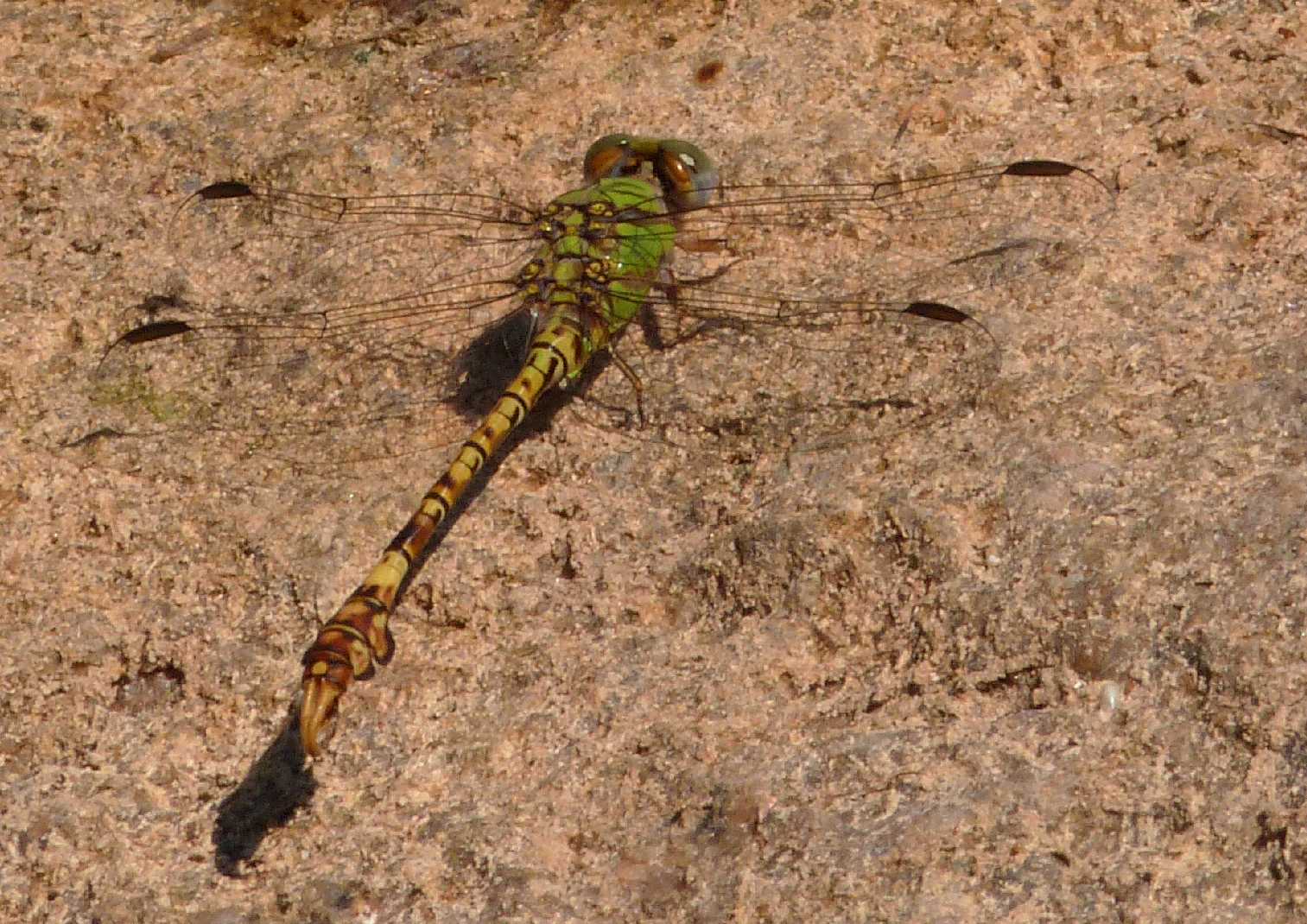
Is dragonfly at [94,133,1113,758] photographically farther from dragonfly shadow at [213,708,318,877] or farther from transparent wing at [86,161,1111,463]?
dragonfly shadow at [213,708,318,877]

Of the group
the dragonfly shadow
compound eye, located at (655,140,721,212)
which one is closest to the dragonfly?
compound eye, located at (655,140,721,212)

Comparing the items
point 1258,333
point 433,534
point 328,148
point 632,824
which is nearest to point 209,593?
point 433,534

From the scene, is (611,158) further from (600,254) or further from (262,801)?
(262,801)

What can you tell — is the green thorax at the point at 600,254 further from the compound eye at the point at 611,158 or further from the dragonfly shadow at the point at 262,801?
the dragonfly shadow at the point at 262,801

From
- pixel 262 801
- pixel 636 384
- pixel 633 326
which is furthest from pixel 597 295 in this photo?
pixel 262 801

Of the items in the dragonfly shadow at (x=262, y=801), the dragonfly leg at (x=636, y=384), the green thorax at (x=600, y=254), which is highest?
the green thorax at (x=600, y=254)

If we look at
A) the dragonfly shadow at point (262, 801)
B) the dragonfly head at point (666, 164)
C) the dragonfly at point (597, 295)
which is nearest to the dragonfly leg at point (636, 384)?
the dragonfly at point (597, 295)
